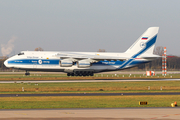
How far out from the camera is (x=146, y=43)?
6306 cm

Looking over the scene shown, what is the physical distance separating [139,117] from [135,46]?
1885 inches

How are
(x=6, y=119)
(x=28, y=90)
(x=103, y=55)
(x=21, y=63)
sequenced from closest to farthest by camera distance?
(x=6, y=119), (x=28, y=90), (x=21, y=63), (x=103, y=55)

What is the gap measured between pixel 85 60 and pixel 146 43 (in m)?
15.3

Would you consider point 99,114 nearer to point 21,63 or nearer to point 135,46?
Answer: point 21,63

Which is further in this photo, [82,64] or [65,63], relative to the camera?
[82,64]

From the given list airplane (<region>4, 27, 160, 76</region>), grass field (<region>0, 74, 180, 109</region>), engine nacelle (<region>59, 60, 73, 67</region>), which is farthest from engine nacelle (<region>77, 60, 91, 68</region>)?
grass field (<region>0, 74, 180, 109</region>)

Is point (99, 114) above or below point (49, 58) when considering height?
below

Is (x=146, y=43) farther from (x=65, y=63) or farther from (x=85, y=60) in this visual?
(x=65, y=63)

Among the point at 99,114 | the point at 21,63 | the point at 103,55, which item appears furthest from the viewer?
the point at 103,55

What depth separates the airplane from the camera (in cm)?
5759

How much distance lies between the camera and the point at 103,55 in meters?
61.1

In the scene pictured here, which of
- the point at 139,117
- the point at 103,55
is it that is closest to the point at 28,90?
the point at 139,117

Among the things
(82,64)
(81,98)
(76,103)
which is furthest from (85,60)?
(76,103)

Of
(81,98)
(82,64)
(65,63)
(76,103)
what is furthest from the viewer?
(82,64)
